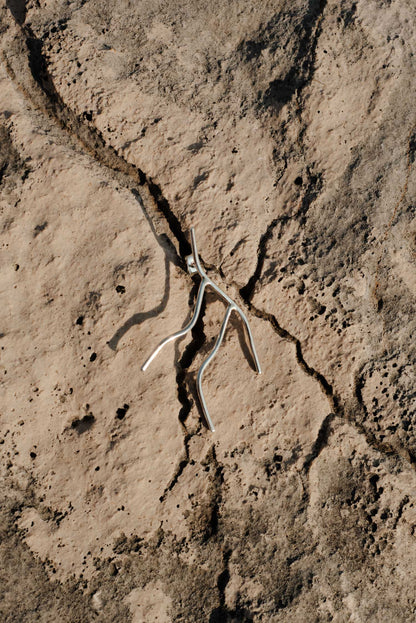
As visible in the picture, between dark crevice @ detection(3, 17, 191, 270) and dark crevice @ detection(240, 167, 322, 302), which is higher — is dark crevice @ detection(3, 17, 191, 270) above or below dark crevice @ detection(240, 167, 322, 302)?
above

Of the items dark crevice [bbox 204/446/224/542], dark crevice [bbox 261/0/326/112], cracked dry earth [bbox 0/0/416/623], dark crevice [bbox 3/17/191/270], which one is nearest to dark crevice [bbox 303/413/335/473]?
cracked dry earth [bbox 0/0/416/623]

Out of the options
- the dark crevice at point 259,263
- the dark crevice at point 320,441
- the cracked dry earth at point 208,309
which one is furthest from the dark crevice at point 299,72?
the dark crevice at point 320,441

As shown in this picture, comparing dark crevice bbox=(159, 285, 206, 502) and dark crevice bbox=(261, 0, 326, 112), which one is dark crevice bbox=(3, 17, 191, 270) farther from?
dark crevice bbox=(261, 0, 326, 112)

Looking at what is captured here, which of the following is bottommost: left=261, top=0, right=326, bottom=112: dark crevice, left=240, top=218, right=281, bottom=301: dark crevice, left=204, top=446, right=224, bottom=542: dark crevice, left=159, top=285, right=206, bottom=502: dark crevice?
left=204, top=446, right=224, bottom=542: dark crevice

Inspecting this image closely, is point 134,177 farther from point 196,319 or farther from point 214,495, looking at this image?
point 214,495

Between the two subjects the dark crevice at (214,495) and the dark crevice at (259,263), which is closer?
the dark crevice at (214,495)

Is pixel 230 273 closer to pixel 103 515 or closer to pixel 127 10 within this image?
pixel 103 515

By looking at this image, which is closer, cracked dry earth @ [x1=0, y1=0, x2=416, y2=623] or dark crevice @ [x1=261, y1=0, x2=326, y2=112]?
cracked dry earth @ [x1=0, y1=0, x2=416, y2=623]

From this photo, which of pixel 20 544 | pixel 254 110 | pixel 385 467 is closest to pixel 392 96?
pixel 254 110

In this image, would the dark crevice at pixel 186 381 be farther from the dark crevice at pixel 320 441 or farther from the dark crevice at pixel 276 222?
the dark crevice at pixel 320 441

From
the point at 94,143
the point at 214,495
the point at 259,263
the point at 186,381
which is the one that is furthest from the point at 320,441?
the point at 94,143
